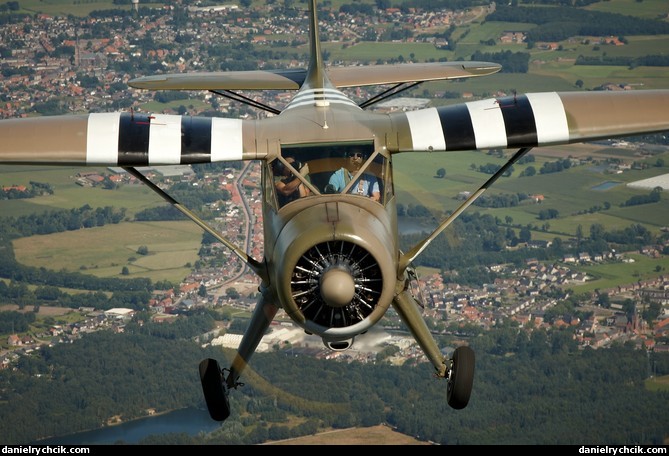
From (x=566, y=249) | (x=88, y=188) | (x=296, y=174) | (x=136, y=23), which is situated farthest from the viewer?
(x=136, y=23)

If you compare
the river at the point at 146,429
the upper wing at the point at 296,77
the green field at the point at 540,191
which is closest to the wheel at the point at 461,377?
the upper wing at the point at 296,77

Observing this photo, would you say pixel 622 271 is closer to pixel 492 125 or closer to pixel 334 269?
pixel 492 125

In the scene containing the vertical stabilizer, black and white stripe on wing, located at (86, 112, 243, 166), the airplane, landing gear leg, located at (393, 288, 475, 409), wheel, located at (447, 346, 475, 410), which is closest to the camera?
the airplane

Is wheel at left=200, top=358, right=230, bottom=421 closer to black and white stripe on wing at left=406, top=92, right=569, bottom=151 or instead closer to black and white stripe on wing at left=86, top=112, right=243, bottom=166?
black and white stripe on wing at left=86, top=112, right=243, bottom=166

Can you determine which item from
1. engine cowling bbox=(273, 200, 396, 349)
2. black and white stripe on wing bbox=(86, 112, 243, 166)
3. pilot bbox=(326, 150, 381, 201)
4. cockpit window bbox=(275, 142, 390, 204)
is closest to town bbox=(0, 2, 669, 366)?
black and white stripe on wing bbox=(86, 112, 243, 166)

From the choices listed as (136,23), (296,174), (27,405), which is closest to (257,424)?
(27,405)

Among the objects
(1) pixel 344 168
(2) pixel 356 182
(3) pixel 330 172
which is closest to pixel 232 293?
(1) pixel 344 168

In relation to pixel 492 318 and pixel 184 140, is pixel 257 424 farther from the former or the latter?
pixel 184 140
